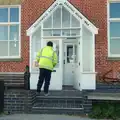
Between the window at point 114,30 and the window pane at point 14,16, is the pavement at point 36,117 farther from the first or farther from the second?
the window pane at point 14,16

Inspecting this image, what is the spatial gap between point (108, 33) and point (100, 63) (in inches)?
63.0

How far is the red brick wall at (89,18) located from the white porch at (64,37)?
53.3 inches

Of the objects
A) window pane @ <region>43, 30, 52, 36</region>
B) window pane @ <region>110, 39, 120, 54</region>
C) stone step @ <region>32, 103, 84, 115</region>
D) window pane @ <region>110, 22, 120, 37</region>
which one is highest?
window pane @ <region>110, 22, 120, 37</region>

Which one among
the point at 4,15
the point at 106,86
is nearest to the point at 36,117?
the point at 106,86

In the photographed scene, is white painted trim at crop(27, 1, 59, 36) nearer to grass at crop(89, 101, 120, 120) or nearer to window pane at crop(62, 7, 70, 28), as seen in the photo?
window pane at crop(62, 7, 70, 28)

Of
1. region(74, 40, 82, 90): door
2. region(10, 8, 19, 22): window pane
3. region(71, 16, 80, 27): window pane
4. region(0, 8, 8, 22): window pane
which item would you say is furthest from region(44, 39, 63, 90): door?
region(0, 8, 8, 22): window pane

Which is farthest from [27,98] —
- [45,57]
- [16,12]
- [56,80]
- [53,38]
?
[16,12]

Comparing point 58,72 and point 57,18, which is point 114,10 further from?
point 58,72

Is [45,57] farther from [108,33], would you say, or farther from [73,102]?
[108,33]

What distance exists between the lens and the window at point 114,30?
1661cm

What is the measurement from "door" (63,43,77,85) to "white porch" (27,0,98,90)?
460 mm

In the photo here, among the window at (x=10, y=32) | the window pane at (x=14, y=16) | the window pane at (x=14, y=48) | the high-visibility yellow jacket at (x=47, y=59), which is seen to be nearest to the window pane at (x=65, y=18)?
the window at (x=10, y=32)

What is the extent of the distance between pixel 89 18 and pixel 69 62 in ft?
8.23

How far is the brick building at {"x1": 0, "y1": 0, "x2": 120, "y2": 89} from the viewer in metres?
15.1
